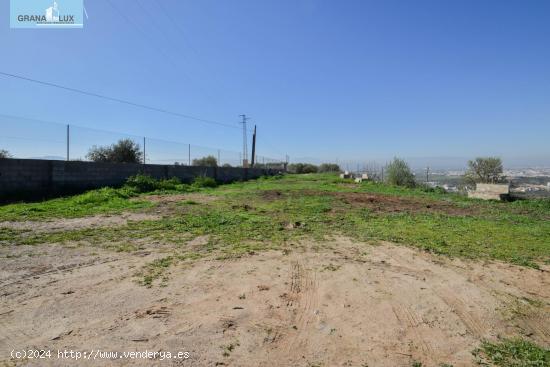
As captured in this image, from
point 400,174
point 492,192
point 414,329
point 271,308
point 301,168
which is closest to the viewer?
point 414,329

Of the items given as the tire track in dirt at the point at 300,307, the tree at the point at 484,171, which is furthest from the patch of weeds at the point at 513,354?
the tree at the point at 484,171

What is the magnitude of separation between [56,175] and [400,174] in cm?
2317

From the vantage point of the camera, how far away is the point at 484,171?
2811cm

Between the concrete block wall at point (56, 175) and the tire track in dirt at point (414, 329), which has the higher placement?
the concrete block wall at point (56, 175)

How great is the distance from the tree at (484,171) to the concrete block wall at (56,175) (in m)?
25.8

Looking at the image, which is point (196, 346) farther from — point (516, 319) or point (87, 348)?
point (516, 319)

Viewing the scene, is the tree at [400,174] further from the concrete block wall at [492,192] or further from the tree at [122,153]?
the tree at [122,153]

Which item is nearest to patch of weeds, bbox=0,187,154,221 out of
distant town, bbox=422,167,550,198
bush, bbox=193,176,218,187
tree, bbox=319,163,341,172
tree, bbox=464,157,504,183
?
bush, bbox=193,176,218,187

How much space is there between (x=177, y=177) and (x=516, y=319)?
18.2 meters

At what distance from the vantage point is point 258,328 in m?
2.77

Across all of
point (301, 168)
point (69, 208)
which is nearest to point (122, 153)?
point (69, 208)

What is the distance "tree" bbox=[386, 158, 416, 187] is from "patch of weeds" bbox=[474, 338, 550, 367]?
2467 centimetres

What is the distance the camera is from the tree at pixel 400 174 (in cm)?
2602

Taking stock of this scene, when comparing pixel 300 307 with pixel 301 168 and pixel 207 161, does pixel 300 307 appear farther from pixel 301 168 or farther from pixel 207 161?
pixel 301 168
